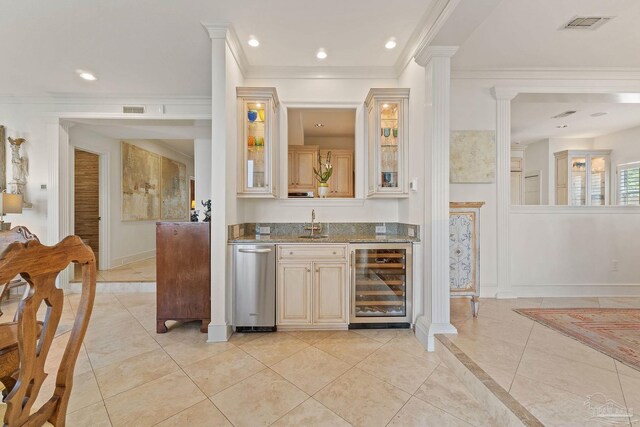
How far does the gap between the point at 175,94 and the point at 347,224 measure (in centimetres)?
312

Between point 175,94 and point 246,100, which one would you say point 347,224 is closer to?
point 246,100

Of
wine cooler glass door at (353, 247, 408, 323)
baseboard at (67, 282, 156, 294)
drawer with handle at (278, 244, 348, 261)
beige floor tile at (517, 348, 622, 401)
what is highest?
drawer with handle at (278, 244, 348, 261)

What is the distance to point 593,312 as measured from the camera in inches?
116

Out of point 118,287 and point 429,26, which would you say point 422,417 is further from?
point 118,287

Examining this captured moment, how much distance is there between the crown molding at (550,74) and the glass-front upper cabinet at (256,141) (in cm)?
234

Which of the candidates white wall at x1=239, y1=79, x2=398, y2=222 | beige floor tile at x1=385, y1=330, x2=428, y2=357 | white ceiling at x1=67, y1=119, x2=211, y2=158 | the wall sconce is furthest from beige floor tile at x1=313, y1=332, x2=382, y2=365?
the wall sconce

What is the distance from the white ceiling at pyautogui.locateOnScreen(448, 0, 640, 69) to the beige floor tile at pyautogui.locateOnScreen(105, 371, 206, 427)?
10.8 ft

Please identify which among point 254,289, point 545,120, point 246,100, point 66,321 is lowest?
point 66,321

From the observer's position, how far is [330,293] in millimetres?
2787

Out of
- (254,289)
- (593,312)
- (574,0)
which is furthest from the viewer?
(593,312)

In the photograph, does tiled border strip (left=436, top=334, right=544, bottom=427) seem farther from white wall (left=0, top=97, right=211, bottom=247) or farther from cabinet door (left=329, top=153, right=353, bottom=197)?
white wall (left=0, top=97, right=211, bottom=247)

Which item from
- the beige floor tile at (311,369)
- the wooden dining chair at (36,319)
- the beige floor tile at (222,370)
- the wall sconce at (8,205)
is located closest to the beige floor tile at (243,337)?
the beige floor tile at (222,370)

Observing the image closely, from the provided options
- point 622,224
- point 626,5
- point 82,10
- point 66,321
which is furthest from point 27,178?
point 622,224

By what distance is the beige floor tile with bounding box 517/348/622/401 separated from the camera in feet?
5.45
